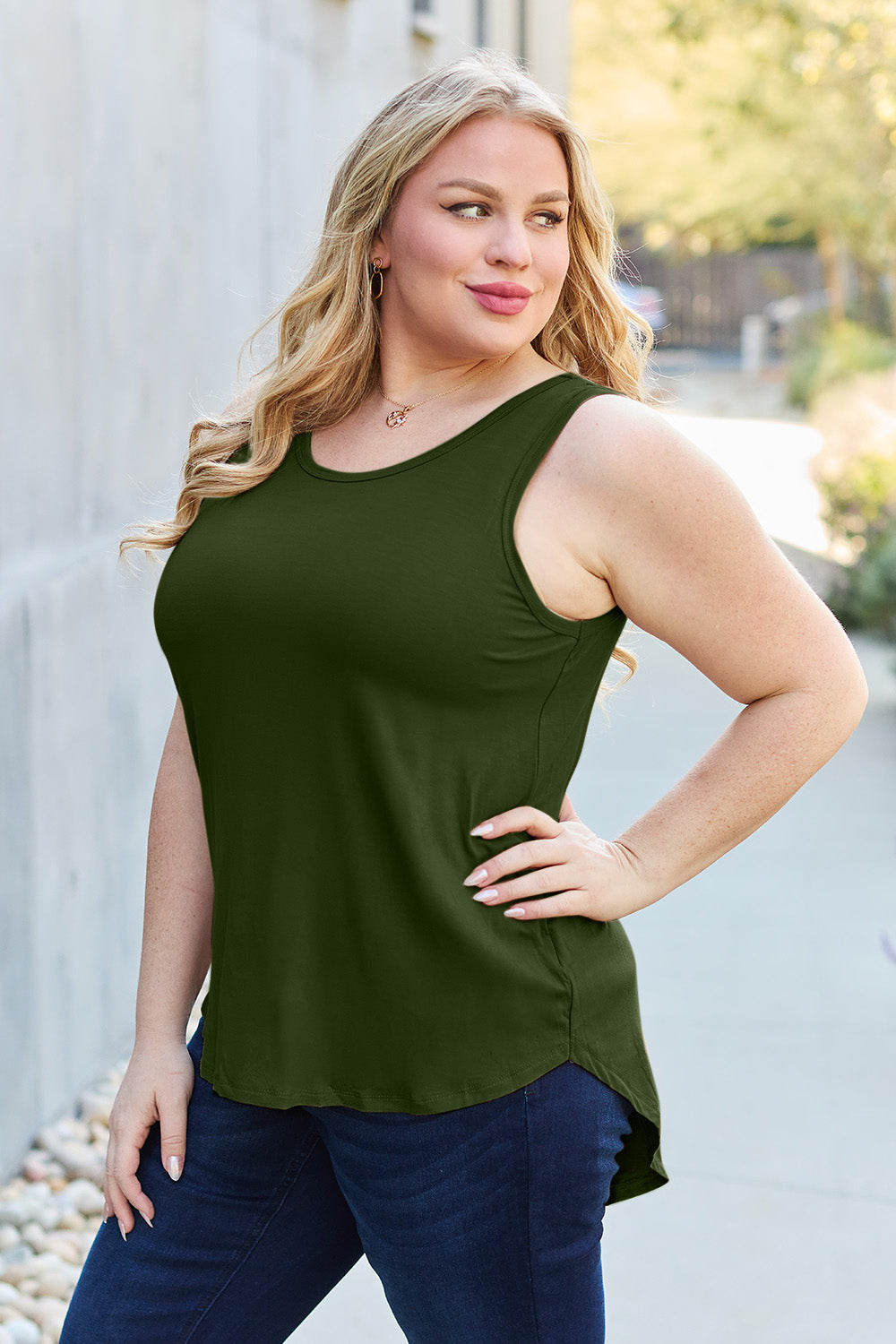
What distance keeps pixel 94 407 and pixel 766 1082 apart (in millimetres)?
2476

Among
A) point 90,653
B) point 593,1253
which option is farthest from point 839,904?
point 593,1253

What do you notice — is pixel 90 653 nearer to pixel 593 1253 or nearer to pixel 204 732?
pixel 204 732

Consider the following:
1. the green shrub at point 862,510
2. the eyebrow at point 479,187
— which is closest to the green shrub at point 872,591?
the green shrub at point 862,510

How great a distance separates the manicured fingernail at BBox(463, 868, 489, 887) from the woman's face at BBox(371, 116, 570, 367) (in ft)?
1.84

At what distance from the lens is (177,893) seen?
1.78m

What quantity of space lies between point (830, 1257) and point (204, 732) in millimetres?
2302

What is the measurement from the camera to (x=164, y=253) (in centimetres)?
402

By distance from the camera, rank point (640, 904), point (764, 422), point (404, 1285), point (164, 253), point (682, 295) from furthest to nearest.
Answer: point (682, 295), point (764, 422), point (164, 253), point (640, 904), point (404, 1285)

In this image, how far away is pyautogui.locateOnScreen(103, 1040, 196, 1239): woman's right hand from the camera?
65.4 inches

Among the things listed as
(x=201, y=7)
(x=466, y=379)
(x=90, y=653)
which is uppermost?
(x=201, y=7)

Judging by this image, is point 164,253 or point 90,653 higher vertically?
point 164,253

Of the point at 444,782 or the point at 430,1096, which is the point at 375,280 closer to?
the point at 444,782

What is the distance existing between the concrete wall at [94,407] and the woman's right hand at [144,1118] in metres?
1.58

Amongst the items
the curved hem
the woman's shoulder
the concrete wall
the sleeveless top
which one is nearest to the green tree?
the woman's shoulder
